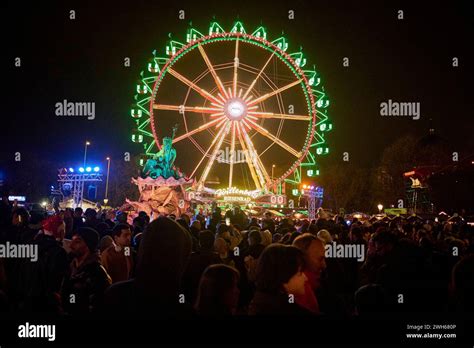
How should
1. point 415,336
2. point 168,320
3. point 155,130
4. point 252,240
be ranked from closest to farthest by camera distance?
point 168,320
point 415,336
point 252,240
point 155,130

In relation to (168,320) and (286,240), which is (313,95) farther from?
(168,320)

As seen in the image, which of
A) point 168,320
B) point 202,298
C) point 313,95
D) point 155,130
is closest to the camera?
point 168,320

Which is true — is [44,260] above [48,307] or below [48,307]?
above

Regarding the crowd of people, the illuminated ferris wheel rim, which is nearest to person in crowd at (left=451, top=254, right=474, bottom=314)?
the crowd of people

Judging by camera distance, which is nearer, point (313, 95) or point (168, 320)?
point (168, 320)

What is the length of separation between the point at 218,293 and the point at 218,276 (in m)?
0.12

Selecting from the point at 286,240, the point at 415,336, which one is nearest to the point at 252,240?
the point at 286,240

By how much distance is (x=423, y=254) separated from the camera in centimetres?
557

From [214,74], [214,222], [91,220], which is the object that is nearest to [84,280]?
[91,220]

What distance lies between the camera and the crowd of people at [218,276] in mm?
2977

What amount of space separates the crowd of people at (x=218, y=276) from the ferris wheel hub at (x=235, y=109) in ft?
74.6

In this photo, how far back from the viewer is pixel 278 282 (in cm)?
364

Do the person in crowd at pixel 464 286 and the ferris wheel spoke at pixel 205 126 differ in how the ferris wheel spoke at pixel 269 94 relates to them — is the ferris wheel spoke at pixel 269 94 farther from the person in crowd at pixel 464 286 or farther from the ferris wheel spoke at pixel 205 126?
the person in crowd at pixel 464 286

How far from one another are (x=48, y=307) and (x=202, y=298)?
2.33 m
